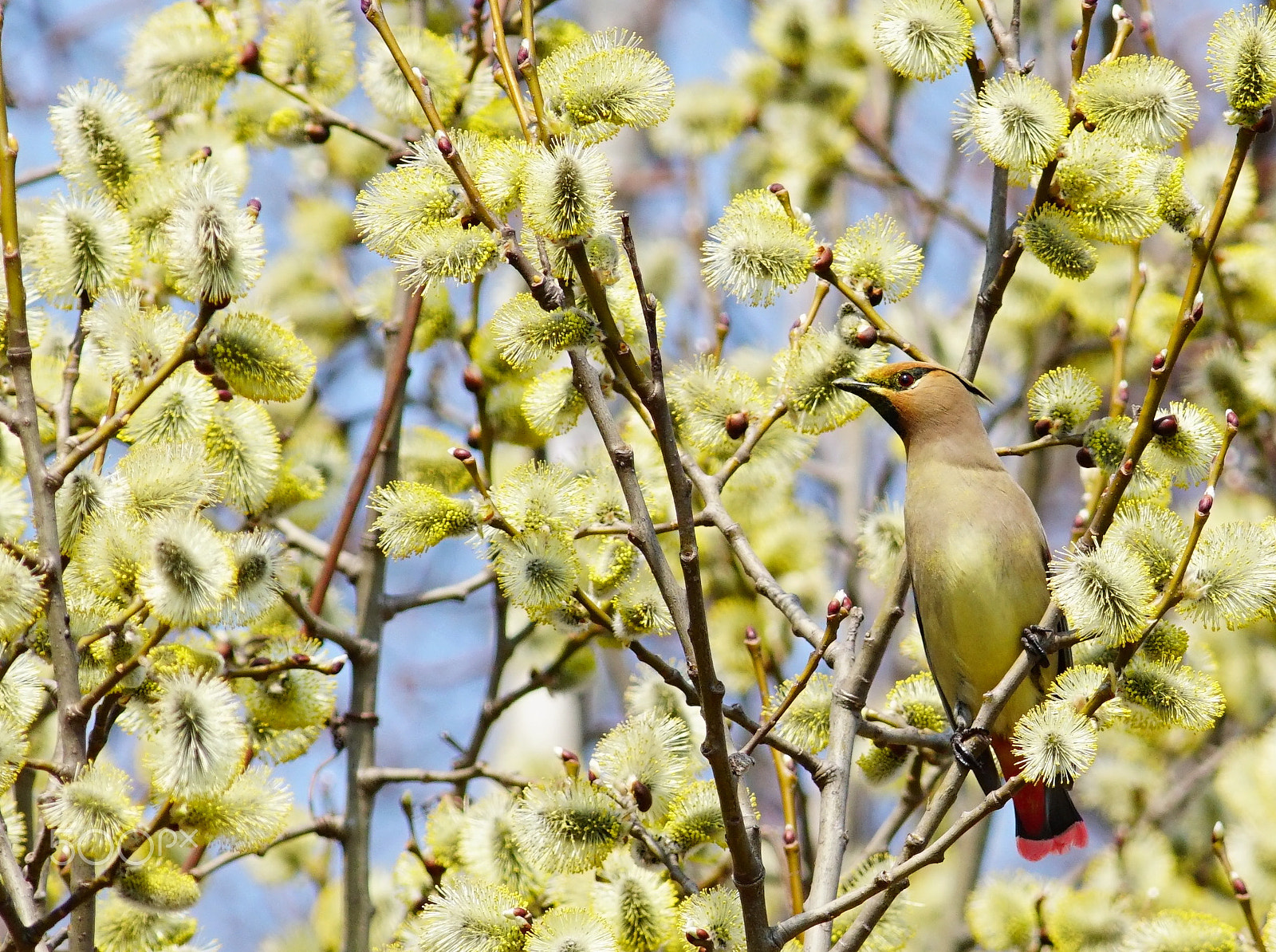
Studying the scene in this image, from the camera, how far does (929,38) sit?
3459 mm

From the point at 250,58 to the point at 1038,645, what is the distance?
2.77 meters

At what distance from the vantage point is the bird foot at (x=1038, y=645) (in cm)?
302

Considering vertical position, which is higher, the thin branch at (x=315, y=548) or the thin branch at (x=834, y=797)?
the thin branch at (x=315, y=548)

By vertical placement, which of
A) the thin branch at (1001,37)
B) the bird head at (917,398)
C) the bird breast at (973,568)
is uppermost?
the thin branch at (1001,37)

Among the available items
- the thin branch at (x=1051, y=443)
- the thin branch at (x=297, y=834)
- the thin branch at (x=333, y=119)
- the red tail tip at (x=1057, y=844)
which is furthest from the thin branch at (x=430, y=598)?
the red tail tip at (x=1057, y=844)

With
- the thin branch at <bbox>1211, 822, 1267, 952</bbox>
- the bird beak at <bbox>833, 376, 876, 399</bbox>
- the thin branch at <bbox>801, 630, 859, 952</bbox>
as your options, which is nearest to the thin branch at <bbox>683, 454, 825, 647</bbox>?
the thin branch at <bbox>801, 630, 859, 952</bbox>

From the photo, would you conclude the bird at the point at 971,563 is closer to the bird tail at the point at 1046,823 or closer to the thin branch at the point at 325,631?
the bird tail at the point at 1046,823

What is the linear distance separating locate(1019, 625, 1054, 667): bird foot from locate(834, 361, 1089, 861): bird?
36 cm

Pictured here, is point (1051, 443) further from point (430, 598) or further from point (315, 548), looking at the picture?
point (315, 548)

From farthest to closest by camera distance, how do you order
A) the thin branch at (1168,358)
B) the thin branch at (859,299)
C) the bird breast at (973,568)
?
1. the bird breast at (973,568)
2. the thin branch at (859,299)
3. the thin branch at (1168,358)

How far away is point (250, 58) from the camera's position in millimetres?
4277

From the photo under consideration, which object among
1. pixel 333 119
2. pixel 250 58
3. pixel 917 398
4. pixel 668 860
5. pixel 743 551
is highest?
pixel 250 58

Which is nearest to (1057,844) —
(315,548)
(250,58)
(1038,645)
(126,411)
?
(1038,645)

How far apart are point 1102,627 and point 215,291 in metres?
1.85
